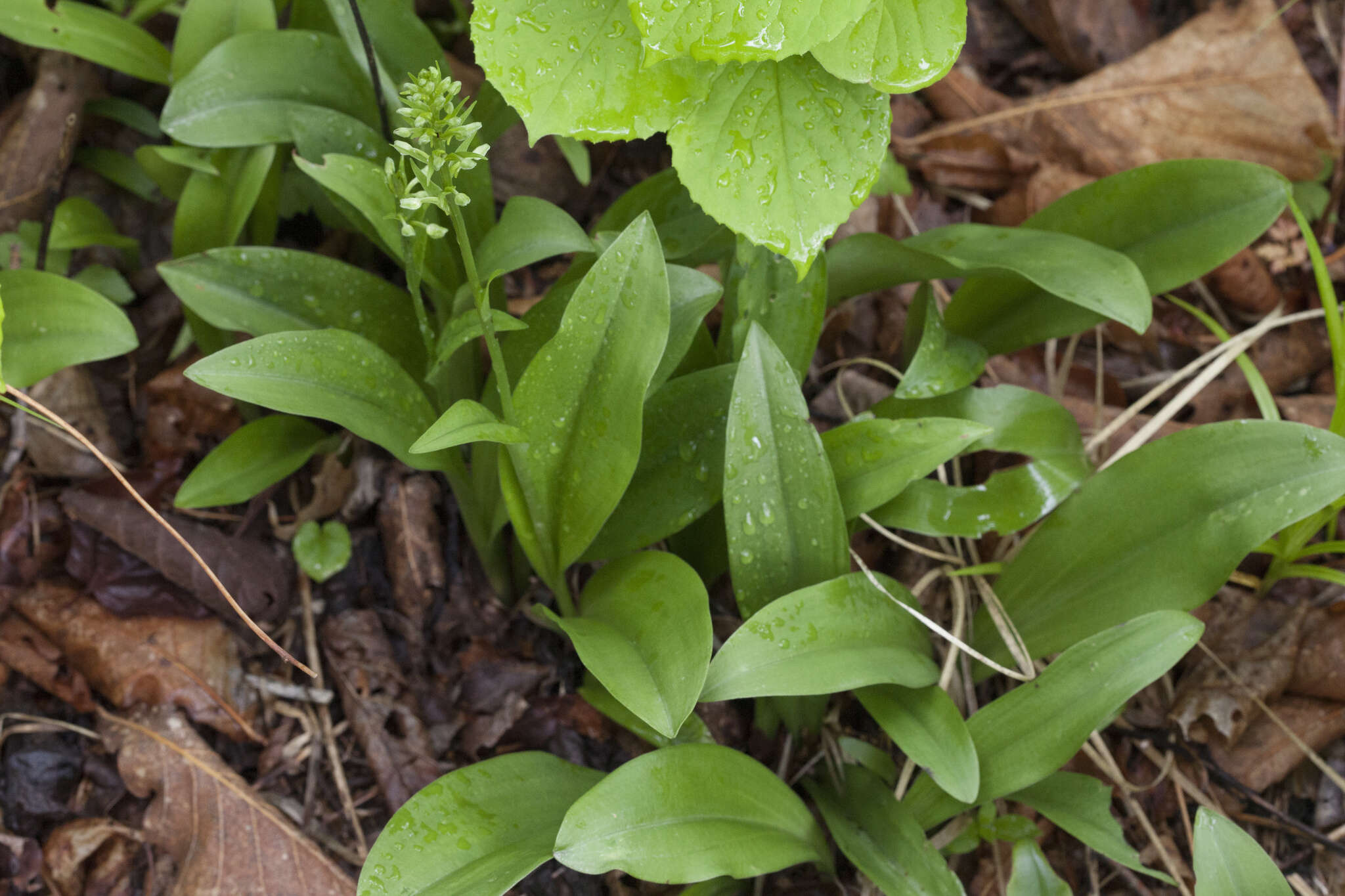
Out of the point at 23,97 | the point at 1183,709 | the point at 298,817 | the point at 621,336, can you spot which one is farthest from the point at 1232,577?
the point at 23,97

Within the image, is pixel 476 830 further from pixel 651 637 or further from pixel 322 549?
pixel 322 549

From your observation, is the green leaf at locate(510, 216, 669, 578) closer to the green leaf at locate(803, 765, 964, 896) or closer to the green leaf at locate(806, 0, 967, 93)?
the green leaf at locate(806, 0, 967, 93)

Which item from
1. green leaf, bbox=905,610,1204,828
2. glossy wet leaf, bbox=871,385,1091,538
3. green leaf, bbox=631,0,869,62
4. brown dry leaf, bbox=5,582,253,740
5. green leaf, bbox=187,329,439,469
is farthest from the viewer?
brown dry leaf, bbox=5,582,253,740

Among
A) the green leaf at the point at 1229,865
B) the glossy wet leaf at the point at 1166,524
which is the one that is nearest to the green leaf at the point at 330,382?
the glossy wet leaf at the point at 1166,524

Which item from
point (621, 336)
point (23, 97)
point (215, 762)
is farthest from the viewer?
point (23, 97)

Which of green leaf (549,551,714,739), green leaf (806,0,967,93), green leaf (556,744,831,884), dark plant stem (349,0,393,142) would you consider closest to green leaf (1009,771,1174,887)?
green leaf (556,744,831,884)

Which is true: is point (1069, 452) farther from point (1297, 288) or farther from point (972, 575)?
point (1297, 288)

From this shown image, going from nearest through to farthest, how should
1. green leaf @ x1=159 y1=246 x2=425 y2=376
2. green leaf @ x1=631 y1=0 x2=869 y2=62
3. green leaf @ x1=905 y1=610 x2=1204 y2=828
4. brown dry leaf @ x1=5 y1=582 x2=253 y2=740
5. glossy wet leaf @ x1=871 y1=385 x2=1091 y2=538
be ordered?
green leaf @ x1=631 y1=0 x2=869 y2=62, green leaf @ x1=905 y1=610 x2=1204 y2=828, green leaf @ x1=159 y1=246 x2=425 y2=376, glossy wet leaf @ x1=871 y1=385 x2=1091 y2=538, brown dry leaf @ x1=5 y1=582 x2=253 y2=740
